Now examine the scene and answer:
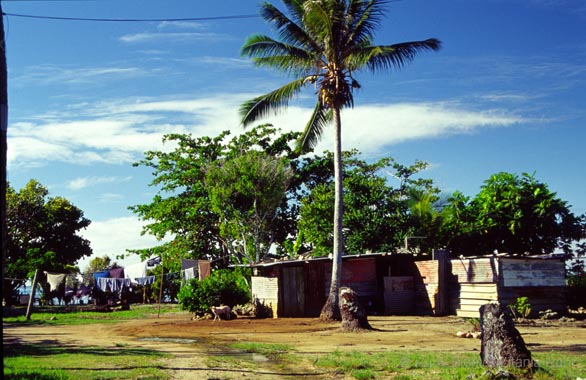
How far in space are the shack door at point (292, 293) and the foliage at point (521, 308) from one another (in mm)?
8361

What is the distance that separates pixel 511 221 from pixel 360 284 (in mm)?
8841

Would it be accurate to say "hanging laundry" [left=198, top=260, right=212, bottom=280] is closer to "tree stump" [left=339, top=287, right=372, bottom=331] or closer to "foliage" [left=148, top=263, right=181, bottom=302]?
"foliage" [left=148, top=263, right=181, bottom=302]

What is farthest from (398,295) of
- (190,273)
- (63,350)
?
(63,350)

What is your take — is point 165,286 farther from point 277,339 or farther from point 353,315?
point 277,339

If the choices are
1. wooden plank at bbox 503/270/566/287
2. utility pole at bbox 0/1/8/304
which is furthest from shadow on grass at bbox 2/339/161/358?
wooden plank at bbox 503/270/566/287

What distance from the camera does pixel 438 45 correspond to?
949 inches

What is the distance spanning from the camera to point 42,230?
52688 mm

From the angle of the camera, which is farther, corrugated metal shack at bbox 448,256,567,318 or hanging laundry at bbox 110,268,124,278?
hanging laundry at bbox 110,268,124,278

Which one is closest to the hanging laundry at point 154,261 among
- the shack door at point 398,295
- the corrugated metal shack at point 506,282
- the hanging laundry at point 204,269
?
the hanging laundry at point 204,269

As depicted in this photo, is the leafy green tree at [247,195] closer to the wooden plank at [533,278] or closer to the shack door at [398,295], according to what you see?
the shack door at [398,295]

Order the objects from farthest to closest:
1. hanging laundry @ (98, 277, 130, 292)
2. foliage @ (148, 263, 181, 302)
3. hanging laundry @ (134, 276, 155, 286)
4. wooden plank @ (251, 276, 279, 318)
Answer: foliage @ (148, 263, 181, 302), hanging laundry @ (134, 276, 155, 286), hanging laundry @ (98, 277, 130, 292), wooden plank @ (251, 276, 279, 318)

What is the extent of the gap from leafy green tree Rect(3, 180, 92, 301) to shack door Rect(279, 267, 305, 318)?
22.1 m

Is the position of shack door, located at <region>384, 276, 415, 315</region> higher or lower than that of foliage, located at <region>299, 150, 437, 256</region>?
lower

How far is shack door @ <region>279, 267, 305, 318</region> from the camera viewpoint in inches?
1053
